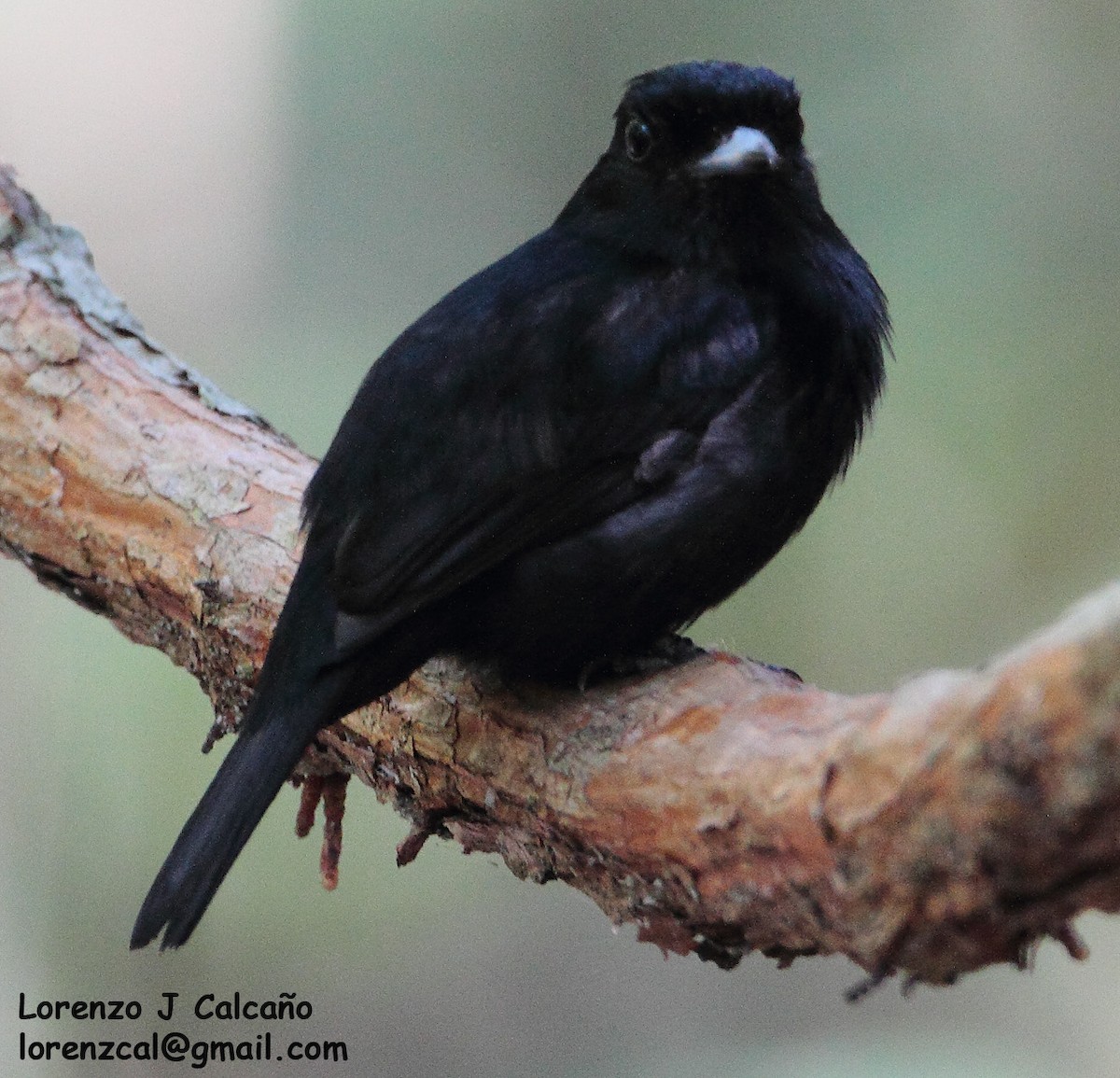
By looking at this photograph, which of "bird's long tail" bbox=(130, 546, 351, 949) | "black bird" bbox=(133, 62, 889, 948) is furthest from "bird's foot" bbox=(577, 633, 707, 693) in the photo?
"bird's long tail" bbox=(130, 546, 351, 949)

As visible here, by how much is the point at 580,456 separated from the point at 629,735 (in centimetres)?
58

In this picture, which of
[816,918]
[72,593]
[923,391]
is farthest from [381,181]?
[816,918]

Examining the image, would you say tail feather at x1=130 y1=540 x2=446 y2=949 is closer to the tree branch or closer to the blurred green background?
the tree branch

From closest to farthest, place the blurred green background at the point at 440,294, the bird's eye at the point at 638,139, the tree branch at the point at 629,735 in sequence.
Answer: the tree branch at the point at 629,735
the bird's eye at the point at 638,139
the blurred green background at the point at 440,294

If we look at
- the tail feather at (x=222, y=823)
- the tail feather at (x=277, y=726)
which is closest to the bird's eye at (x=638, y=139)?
the tail feather at (x=277, y=726)

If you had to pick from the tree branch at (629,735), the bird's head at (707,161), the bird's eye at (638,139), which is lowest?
the tree branch at (629,735)

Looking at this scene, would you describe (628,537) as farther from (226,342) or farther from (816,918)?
(226,342)

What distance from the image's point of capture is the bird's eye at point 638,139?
3373 millimetres

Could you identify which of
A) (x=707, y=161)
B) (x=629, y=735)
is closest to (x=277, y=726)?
(x=629, y=735)

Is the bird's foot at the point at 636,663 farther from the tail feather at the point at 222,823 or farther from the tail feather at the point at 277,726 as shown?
the tail feather at the point at 222,823

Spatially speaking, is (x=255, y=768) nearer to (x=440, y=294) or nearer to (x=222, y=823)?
(x=222, y=823)

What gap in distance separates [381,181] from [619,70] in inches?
45.7

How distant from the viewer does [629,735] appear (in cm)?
269

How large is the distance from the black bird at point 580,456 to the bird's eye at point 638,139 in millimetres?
77
